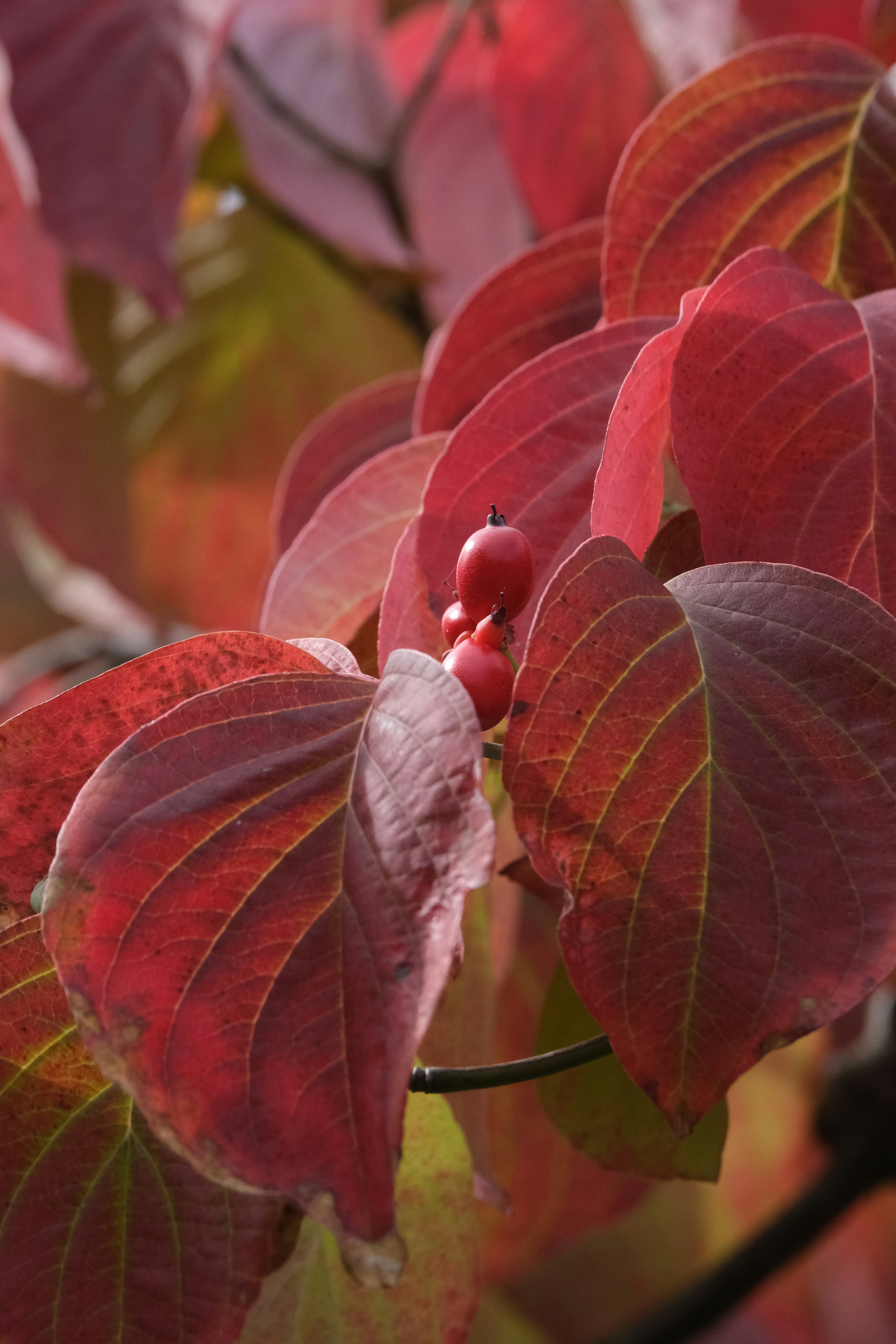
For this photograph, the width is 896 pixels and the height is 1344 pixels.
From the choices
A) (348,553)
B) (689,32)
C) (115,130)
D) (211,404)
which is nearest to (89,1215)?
(348,553)

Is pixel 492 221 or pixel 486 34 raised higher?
pixel 486 34

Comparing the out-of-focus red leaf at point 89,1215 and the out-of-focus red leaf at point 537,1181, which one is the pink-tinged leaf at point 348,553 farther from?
the out-of-focus red leaf at point 537,1181

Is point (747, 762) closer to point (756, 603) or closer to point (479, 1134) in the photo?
point (756, 603)

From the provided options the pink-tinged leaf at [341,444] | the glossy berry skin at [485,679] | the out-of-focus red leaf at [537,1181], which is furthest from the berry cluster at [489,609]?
the out-of-focus red leaf at [537,1181]

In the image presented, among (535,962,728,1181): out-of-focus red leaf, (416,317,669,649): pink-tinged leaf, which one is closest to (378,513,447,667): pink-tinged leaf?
(416,317,669,649): pink-tinged leaf

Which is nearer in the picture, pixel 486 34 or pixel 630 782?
pixel 630 782

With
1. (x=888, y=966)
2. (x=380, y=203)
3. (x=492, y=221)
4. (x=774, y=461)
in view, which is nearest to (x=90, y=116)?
(x=380, y=203)
